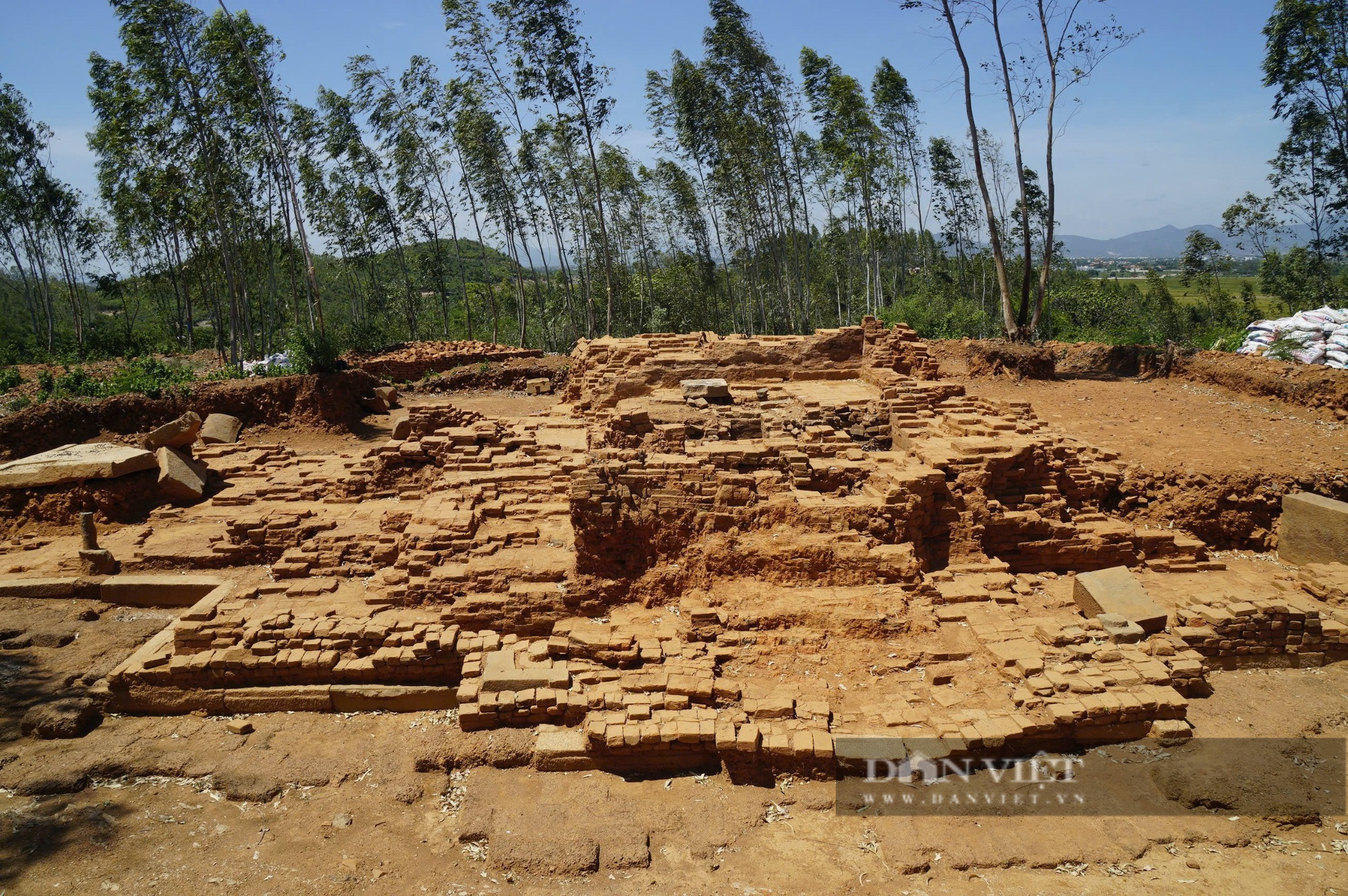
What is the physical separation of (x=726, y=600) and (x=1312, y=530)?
7217 millimetres

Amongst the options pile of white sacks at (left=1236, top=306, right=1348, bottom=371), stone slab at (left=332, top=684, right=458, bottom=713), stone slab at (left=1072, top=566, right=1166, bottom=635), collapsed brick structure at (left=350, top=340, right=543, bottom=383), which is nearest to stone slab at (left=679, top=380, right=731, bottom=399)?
stone slab at (left=1072, top=566, right=1166, bottom=635)

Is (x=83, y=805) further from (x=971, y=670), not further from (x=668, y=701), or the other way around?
(x=971, y=670)

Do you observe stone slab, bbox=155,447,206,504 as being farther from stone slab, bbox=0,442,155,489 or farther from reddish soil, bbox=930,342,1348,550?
reddish soil, bbox=930,342,1348,550

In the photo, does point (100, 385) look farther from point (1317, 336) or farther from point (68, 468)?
point (1317, 336)

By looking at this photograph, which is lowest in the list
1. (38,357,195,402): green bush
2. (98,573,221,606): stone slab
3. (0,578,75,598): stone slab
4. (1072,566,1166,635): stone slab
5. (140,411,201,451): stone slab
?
(1072,566,1166,635): stone slab

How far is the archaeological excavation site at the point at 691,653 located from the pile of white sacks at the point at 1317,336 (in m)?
2.70

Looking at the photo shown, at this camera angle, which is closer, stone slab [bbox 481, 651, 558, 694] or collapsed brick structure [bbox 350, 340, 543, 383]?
stone slab [bbox 481, 651, 558, 694]

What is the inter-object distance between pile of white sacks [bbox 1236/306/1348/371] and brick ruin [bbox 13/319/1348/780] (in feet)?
24.1

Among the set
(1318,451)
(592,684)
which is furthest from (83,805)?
(1318,451)

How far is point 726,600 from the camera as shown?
7301 mm

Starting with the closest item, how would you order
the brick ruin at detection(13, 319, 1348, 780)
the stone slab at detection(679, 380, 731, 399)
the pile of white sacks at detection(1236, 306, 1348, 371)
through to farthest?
the brick ruin at detection(13, 319, 1348, 780), the stone slab at detection(679, 380, 731, 399), the pile of white sacks at detection(1236, 306, 1348, 371)

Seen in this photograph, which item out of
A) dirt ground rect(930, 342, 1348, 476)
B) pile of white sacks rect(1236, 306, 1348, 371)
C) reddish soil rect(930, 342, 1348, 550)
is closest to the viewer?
reddish soil rect(930, 342, 1348, 550)

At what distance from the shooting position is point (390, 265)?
46.5 meters

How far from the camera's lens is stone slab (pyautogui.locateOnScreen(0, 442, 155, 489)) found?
11.1 meters
